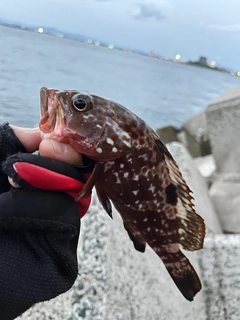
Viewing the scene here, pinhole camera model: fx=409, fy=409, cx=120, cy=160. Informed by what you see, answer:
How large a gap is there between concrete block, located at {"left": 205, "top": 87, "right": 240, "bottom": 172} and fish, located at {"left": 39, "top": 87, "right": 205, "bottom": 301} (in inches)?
215

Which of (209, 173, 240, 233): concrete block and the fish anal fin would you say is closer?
the fish anal fin

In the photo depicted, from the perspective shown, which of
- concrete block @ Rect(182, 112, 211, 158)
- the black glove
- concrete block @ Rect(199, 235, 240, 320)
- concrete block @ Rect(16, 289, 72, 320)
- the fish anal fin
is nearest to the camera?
the black glove

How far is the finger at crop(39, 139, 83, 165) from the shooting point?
53.5 inches

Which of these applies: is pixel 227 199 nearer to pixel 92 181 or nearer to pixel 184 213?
pixel 184 213

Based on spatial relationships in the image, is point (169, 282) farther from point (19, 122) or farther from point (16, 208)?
point (16, 208)

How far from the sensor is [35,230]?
1.38 m

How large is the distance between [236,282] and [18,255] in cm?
235

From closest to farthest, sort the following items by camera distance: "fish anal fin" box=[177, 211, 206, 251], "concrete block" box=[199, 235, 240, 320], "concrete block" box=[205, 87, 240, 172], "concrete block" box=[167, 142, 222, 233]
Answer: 1. "fish anal fin" box=[177, 211, 206, 251]
2. "concrete block" box=[199, 235, 240, 320]
3. "concrete block" box=[167, 142, 222, 233]
4. "concrete block" box=[205, 87, 240, 172]

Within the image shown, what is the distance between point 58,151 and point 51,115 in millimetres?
128

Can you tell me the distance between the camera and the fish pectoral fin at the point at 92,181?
1.33 meters

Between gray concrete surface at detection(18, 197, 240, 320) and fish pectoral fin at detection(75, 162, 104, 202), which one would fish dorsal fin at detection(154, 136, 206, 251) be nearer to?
fish pectoral fin at detection(75, 162, 104, 202)

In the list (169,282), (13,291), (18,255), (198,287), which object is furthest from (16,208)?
(169,282)

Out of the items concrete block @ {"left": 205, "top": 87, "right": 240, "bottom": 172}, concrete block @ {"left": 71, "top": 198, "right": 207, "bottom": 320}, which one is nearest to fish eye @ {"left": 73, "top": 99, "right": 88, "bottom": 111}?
concrete block @ {"left": 71, "top": 198, "right": 207, "bottom": 320}

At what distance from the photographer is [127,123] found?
1.49 metres
